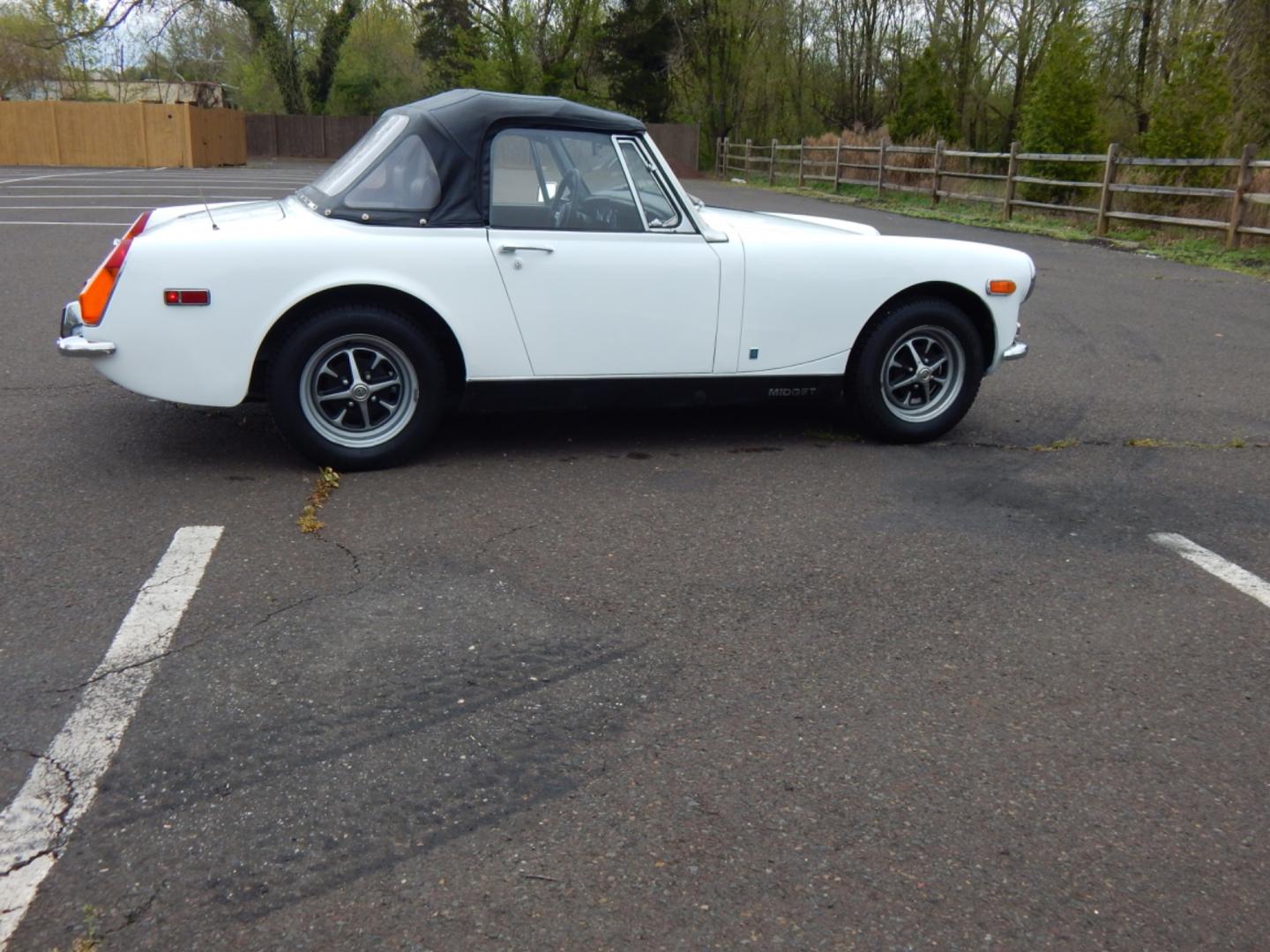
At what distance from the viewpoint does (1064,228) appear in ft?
61.9

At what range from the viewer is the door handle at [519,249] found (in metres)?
4.87

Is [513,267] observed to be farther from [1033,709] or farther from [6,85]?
[6,85]

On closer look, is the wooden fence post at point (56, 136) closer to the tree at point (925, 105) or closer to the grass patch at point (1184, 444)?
the tree at point (925, 105)

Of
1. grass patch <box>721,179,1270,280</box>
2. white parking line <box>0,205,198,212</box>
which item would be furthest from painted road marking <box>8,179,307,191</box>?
grass patch <box>721,179,1270,280</box>

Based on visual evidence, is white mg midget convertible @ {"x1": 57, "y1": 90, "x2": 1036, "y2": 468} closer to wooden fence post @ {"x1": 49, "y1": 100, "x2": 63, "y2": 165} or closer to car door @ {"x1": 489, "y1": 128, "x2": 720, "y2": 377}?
car door @ {"x1": 489, "y1": 128, "x2": 720, "y2": 377}

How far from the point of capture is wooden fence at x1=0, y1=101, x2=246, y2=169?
3519cm

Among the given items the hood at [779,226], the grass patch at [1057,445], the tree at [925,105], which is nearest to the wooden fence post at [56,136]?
the tree at [925,105]

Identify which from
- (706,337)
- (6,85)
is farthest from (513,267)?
(6,85)

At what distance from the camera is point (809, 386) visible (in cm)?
548

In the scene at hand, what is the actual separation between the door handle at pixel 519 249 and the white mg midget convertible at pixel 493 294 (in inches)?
0.4

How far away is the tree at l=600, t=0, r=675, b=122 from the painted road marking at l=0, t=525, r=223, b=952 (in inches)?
1753

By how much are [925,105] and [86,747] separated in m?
31.8

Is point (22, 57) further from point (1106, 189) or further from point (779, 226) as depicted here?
point (779, 226)

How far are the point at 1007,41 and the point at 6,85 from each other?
142 ft
